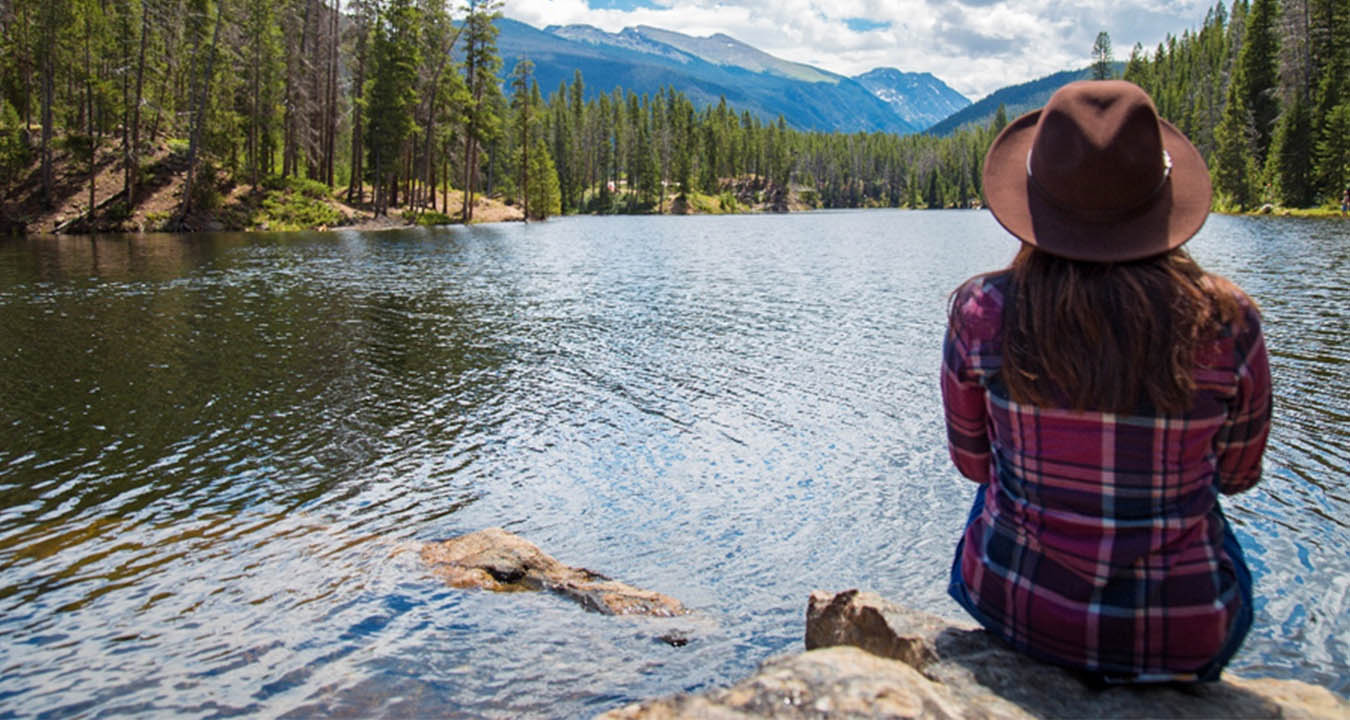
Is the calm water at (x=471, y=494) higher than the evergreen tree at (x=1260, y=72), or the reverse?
the evergreen tree at (x=1260, y=72)

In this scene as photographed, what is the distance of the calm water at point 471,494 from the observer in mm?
5188

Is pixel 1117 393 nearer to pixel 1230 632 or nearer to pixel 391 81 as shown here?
pixel 1230 632

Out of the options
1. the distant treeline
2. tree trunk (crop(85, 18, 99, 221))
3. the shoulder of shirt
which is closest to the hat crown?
the shoulder of shirt

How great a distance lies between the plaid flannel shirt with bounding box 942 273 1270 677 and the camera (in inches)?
100.0

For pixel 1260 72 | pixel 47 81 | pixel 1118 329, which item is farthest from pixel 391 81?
pixel 1260 72

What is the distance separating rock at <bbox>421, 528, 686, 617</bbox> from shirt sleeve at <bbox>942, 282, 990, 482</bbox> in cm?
340

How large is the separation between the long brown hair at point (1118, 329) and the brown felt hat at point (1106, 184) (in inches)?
2.7

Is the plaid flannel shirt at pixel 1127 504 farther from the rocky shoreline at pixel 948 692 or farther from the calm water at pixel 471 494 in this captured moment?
the calm water at pixel 471 494

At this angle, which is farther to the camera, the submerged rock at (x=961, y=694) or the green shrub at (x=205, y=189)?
the green shrub at (x=205, y=189)

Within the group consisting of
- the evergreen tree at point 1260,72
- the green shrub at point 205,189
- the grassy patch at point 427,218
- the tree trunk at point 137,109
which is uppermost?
the evergreen tree at point 1260,72

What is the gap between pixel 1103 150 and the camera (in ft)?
8.21

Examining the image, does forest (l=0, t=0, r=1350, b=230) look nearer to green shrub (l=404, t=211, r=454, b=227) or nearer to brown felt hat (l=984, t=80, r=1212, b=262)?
green shrub (l=404, t=211, r=454, b=227)

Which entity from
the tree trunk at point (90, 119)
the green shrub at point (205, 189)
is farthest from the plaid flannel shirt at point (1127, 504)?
the green shrub at point (205, 189)

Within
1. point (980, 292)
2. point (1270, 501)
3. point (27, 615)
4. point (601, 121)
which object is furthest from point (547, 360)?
point (601, 121)
